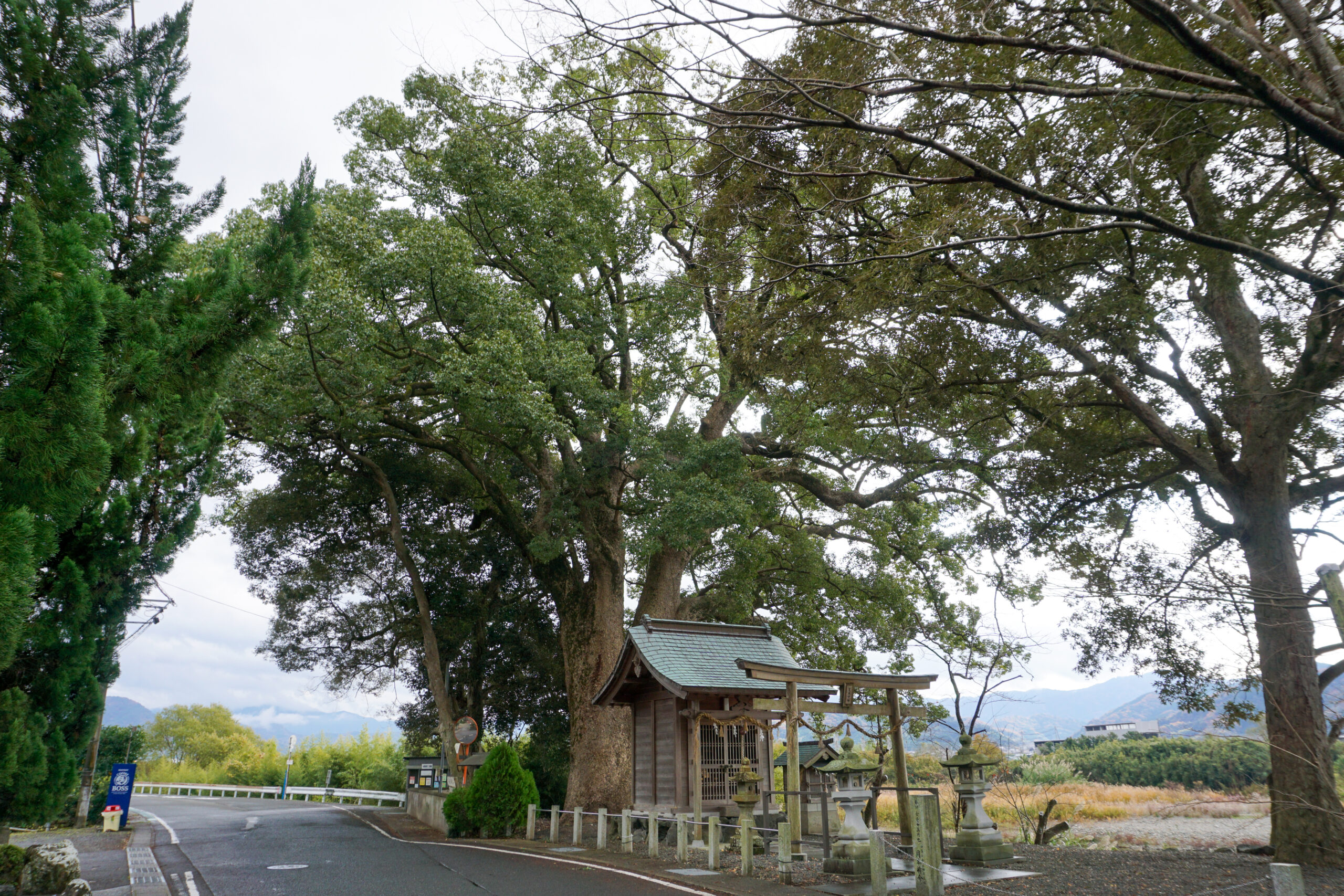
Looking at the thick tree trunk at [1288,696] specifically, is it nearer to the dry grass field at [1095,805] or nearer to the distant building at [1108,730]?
the dry grass field at [1095,805]

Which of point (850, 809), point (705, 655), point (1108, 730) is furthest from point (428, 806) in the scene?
Result: point (1108, 730)

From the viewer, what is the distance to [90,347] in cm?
471

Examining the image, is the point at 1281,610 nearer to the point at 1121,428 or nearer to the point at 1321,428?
the point at 1321,428

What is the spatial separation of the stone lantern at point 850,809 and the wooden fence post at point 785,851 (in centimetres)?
62

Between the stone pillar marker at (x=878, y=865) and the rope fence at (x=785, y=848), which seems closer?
the rope fence at (x=785, y=848)

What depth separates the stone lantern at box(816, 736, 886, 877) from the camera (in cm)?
966

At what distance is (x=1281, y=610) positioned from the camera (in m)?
9.02

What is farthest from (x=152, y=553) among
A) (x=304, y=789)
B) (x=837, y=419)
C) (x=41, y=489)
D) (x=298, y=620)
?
(x=304, y=789)

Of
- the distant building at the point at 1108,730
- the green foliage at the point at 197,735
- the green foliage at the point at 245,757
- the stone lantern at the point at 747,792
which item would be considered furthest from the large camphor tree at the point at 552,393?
the green foliage at the point at 197,735

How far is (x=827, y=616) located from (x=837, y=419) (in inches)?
375

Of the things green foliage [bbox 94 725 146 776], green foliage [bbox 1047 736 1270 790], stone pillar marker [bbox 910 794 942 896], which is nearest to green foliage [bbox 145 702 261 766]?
green foliage [bbox 94 725 146 776]

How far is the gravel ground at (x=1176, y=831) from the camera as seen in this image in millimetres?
13883

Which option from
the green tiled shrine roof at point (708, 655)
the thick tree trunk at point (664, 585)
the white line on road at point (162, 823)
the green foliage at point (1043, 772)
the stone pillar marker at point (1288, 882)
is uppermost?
the thick tree trunk at point (664, 585)

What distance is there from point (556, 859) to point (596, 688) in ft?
18.5
